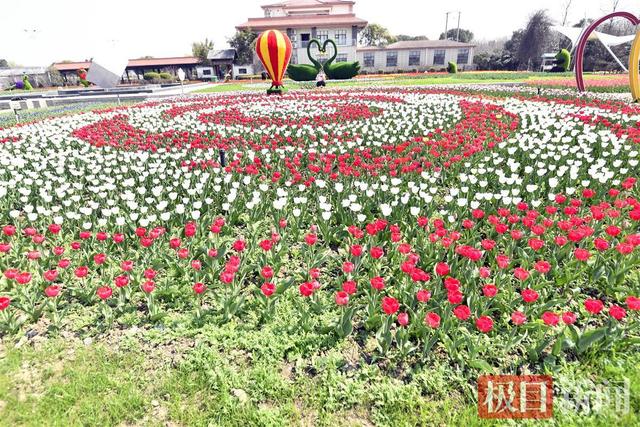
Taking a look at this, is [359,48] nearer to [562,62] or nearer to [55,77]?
[562,62]

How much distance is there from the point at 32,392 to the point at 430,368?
11.2 ft

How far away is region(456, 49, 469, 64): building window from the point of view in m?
63.9

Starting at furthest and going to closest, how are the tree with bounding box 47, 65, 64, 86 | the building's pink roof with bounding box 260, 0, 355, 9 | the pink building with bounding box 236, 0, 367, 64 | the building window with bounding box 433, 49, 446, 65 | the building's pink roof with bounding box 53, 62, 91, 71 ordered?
the building's pink roof with bounding box 260, 0, 355, 9, the building's pink roof with bounding box 53, 62, 91, 71, the tree with bounding box 47, 65, 64, 86, the building window with bounding box 433, 49, 446, 65, the pink building with bounding box 236, 0, 367, 64

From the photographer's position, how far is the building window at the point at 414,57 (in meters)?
64.2

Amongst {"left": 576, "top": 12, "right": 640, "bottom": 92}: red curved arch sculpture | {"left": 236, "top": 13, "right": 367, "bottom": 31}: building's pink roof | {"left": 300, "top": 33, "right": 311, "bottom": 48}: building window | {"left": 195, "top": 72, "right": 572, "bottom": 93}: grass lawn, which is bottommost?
{"left": 195, "top": 72, "right": 572, "bottom": 93}: grass lawn

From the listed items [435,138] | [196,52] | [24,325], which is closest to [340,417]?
[24,325]

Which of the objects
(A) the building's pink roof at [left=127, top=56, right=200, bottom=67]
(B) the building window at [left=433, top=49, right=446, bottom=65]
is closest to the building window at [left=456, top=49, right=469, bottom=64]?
(B) the building window at [left=433, top=49, right=446, bottom=65]

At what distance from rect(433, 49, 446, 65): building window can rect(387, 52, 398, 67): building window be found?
658 cm

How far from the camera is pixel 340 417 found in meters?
2.92

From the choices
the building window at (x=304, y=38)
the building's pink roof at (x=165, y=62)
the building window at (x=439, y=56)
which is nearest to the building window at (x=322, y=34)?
the building window at (x=304, y=38)

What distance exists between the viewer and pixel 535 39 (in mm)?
57312

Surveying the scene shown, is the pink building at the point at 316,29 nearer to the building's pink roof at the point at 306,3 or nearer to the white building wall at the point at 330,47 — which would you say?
the white building wall at the point at 330,47

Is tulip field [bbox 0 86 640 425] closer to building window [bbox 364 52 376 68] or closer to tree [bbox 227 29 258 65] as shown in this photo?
tree [bbox 227 29 258 65]

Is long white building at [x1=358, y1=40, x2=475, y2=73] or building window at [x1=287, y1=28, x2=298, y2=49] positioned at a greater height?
building window at [x1=287, y1=28, x2=298, y2=49]
